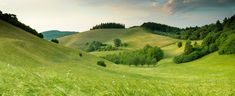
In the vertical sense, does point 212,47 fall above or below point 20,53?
below

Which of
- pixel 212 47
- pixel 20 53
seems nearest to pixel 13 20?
pixel 20 53

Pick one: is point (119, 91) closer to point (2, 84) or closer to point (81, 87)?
point (81, 87)

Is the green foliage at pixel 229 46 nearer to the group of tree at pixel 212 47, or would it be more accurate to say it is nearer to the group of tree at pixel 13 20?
the group of tree at pixel 212 47

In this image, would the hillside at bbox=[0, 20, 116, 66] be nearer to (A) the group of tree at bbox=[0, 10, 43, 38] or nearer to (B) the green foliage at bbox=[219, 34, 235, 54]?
(A) the group of tree at bbox=[0, 10, 43, 38]

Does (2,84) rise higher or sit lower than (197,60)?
higher

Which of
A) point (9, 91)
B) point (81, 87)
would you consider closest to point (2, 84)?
point (9, 91)

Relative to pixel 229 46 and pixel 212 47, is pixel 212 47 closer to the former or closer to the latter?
pixel 212 47

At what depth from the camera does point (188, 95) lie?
18.8 metres

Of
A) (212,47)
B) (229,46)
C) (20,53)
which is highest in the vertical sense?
(20,53)

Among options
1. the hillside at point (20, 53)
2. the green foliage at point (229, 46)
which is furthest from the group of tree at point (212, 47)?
the hillside at point (20, 53)

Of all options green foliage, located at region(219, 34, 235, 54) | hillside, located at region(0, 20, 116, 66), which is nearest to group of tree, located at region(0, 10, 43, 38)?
hillside, located at region(0, 20, 116, 66)

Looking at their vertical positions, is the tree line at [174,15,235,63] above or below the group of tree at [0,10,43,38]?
below

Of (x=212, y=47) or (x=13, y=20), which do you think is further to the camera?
(x=212, y=47)

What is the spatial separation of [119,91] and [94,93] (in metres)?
0.92
